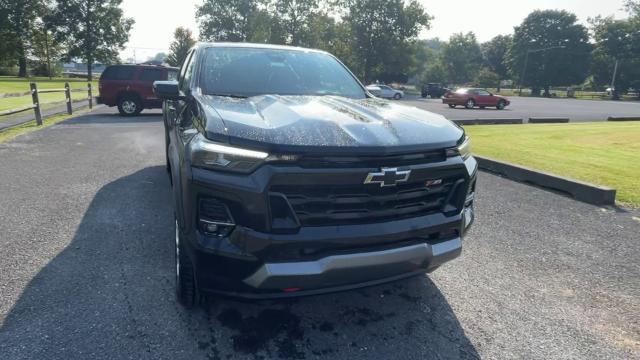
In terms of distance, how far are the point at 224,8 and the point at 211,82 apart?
73573mm

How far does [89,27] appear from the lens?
59812mm

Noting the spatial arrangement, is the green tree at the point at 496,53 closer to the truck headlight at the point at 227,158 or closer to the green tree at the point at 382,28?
the green tree at the point at 382,28

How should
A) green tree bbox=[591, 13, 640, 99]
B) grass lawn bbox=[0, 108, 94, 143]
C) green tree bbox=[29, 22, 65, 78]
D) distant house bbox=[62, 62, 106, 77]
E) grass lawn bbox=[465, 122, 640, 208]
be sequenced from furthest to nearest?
distant house bbox=[62, 62, 106, 77], green tree bbox=[591, 13, 640, 99], green tree bbox=[29, 22, 65, 78], grass lawn bbox=[0, 108, 94, 143], grass lawn bbox=[465, 122, 640, 208]

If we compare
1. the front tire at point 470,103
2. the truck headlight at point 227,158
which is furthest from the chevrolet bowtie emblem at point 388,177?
the front tire at point 470,103

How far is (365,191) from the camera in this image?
7.49ft

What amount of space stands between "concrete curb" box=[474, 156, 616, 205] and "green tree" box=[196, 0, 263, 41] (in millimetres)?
66239

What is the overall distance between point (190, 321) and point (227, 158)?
120 centimetres

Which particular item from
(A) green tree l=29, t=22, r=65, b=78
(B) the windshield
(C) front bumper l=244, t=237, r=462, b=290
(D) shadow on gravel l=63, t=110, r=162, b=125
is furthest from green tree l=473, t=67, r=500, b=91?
(C) front bumper l=244, t=237, r=462, b=290

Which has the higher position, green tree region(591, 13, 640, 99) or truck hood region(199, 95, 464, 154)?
green tree region(591, 13, 640, 99)

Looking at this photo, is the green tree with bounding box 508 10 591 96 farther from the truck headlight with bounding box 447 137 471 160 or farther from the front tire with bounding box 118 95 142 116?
the truck headlight with bounding box 447 137 471 160

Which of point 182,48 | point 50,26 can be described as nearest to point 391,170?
point 50,26

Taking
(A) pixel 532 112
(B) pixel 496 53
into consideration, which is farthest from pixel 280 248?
(B) pixel 496 53

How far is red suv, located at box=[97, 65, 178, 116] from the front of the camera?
15609 mm

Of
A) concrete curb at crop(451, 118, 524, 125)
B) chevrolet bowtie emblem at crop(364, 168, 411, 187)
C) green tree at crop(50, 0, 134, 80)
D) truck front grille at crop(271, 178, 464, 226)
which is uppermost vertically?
green tree at crop(50, 0, 134, 80)
